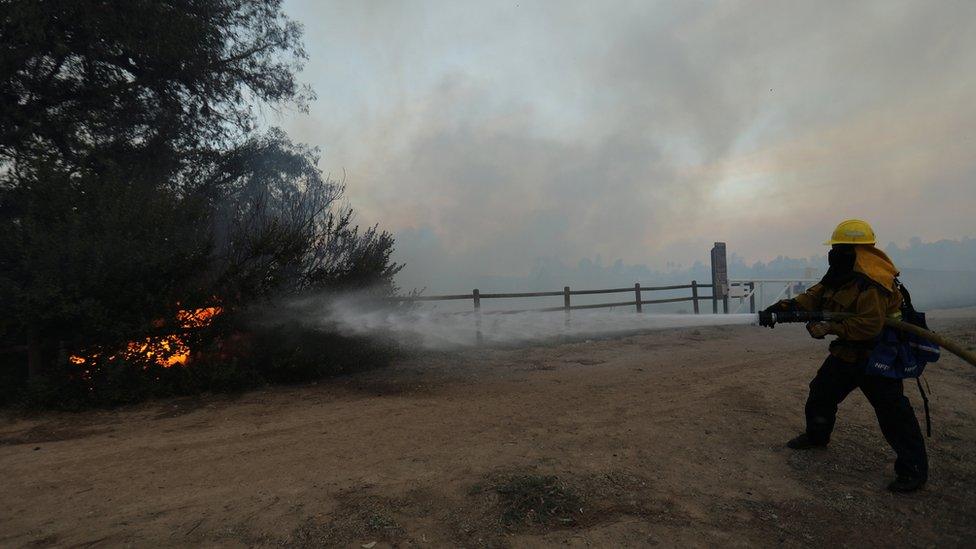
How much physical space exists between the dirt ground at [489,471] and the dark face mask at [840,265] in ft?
4.87

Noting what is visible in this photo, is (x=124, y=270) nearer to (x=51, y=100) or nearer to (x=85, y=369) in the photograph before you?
(x=85, y=369)

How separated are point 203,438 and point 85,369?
2677mm

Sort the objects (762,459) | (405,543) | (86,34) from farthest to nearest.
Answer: (86,34) < (762,459) < (405,543)

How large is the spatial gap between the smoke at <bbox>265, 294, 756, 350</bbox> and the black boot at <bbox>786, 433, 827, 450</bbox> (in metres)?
3.48

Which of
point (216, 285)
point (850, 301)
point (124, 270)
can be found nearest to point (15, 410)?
point (124, 270)

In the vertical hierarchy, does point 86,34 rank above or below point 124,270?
above

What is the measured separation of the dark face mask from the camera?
4059mm

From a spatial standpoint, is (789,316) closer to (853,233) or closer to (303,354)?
(853,233)

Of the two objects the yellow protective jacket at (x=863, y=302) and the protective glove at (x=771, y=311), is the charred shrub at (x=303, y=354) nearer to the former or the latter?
the protective glove at (x=771, y=311)

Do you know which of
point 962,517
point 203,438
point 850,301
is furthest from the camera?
point 203,438

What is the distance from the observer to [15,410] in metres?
6.24

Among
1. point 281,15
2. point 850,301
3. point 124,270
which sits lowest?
point 850,301

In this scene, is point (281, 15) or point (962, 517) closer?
point (962, 517)

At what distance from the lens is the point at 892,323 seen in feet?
12.2
